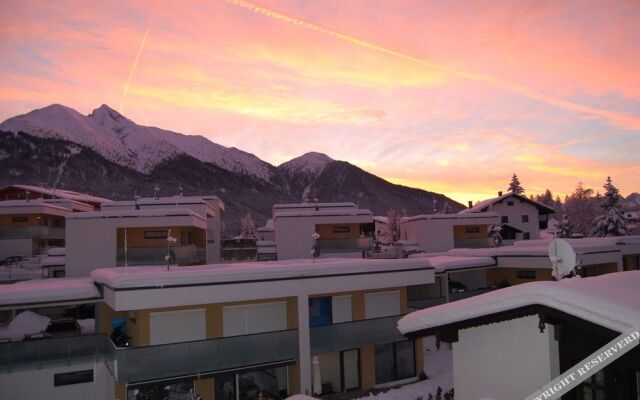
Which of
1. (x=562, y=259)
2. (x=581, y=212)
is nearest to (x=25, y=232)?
(x=562, y=259)

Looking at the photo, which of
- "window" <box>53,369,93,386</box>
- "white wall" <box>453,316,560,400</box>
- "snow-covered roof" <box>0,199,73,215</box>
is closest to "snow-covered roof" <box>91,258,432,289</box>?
"window" <box>53,369,93,386</box>

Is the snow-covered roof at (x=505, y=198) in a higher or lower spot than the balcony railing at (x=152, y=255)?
higher

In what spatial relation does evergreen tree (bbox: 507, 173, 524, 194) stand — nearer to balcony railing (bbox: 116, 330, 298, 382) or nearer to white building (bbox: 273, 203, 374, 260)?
white building (bbox: 273, 203, 374, 260)

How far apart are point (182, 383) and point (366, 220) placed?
25645mm

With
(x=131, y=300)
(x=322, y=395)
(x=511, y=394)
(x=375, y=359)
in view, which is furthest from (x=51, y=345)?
(x=511, y=394)

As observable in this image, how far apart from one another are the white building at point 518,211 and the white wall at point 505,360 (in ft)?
206

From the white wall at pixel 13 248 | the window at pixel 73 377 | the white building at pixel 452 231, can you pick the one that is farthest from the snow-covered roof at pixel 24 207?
the white building at pixel 452 231

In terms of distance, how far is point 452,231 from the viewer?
50969mm

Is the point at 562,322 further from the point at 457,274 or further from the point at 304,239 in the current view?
the point at 304,239

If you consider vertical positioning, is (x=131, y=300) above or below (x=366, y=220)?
below

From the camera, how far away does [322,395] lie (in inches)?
891

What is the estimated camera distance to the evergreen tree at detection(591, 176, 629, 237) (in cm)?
6462

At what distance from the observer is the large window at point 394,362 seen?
24.3 m

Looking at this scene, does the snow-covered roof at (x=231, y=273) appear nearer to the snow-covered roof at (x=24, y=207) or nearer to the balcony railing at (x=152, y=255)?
the balcony railing at (x=152, y=255)
